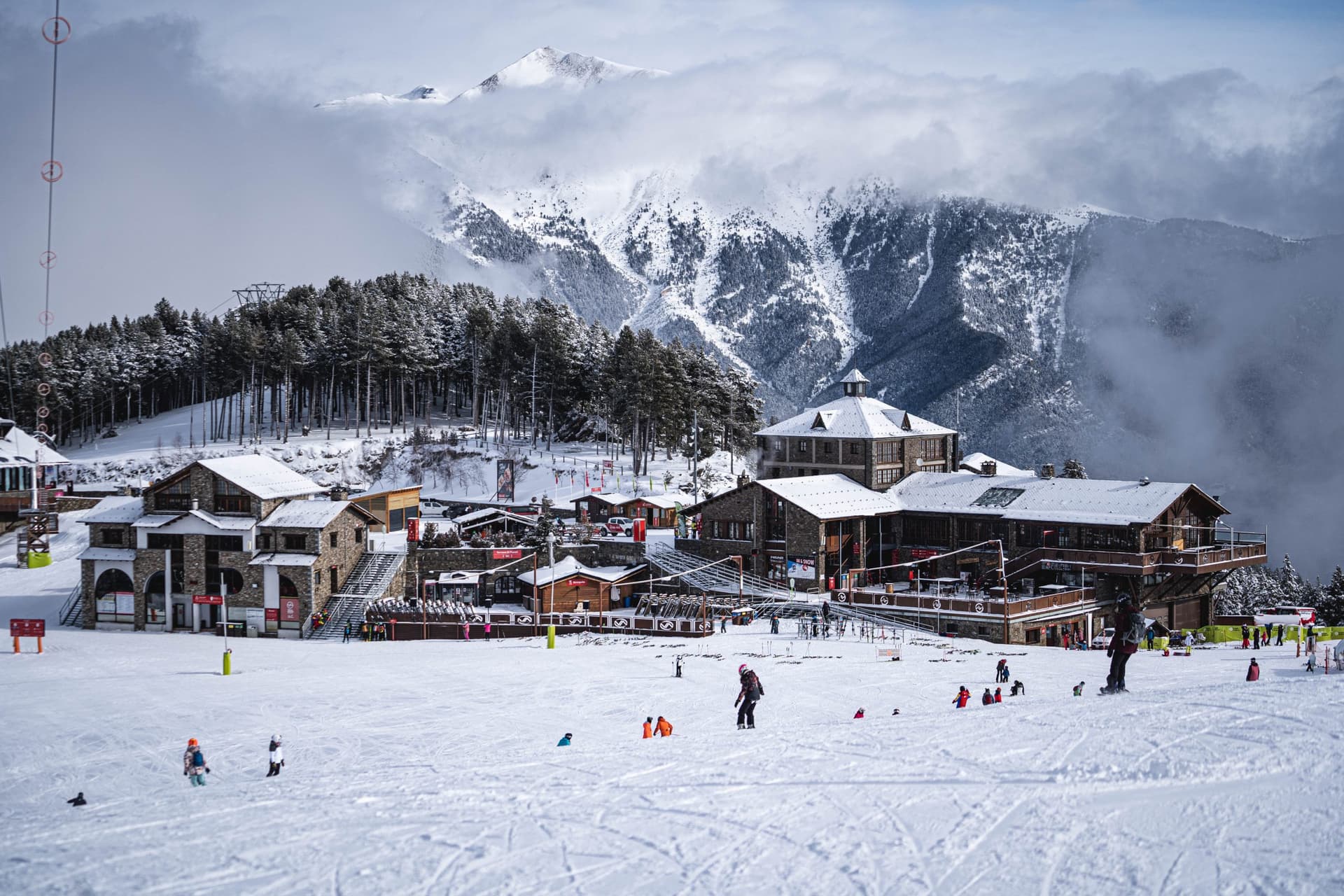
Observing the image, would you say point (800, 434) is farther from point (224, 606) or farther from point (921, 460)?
point (224, 606)

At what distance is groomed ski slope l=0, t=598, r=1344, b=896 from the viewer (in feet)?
52.6

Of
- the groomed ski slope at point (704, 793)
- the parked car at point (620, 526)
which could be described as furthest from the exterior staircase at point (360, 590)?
the groomed ski slope at point (704, 793)

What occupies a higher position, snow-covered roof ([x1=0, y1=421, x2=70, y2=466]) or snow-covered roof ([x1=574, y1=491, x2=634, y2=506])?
snow-covered roof ([x1=0, y1=421, x2=70, y2=466])

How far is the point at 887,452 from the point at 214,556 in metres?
34.7

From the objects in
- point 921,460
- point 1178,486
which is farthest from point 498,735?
point 921,460

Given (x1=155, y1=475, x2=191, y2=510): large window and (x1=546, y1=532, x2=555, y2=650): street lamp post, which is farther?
(x1=155, y1=475, x2=191, y2=510): large window

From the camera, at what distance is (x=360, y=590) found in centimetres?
5425

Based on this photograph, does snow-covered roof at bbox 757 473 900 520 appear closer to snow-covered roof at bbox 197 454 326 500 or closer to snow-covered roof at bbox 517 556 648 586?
snow-covered roof at bbox 517 556 648 586

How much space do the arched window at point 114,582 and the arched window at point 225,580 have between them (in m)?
4.03

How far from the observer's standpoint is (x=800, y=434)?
65562 millimetres

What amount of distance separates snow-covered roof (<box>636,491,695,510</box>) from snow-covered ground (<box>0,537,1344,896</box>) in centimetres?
3708

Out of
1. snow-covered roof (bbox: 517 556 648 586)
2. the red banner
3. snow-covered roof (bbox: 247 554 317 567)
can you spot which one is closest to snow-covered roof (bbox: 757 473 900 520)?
snow-covered roof (bbox: 517 556 648 586)

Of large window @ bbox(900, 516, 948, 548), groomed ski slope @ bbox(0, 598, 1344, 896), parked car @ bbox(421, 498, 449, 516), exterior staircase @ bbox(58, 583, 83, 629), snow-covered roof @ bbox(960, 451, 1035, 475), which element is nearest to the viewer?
groomed ski slope @ bbox(0, 598, 1344, 896)

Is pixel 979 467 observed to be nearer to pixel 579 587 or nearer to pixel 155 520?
pixel 579 587
